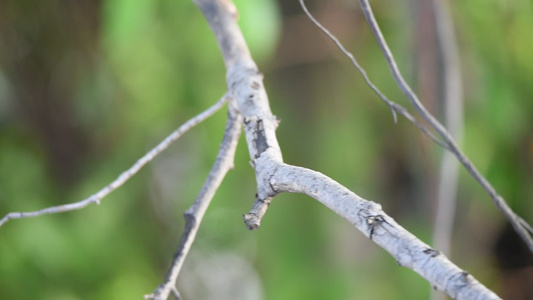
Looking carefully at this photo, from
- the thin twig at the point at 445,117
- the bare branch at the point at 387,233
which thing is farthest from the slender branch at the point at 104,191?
the thin twig at the point at 445,117

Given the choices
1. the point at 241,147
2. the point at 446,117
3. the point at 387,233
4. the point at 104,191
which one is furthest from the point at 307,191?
the point at 241,147

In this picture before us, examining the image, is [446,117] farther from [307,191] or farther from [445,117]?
[307,191]

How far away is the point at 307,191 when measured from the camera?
0.89 ft

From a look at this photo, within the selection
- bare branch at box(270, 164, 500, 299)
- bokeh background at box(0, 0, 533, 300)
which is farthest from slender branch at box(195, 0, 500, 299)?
bokeh background at box(0, 0, 533, 300)

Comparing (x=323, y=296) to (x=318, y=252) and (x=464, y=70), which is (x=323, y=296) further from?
(x=464, y=70)

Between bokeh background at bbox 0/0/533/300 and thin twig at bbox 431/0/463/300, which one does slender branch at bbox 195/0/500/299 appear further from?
bokeh background at bbox 0/0/533/300

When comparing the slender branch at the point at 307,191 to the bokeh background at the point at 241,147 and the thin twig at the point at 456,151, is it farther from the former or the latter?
the bokeh background at the point at 241,147

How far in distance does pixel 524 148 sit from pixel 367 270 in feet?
1.09

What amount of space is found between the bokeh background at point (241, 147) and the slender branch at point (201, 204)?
509 mm

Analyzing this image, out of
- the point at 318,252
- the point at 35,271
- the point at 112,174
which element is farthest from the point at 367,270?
the point at 35,271

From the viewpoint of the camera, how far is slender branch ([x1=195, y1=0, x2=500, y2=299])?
22cm

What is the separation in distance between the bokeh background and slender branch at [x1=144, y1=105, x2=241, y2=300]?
1.67 feet

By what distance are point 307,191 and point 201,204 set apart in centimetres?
13

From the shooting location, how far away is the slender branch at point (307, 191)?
219 millimetres
